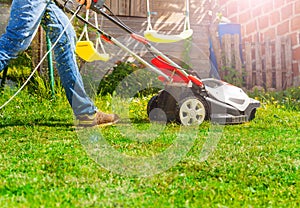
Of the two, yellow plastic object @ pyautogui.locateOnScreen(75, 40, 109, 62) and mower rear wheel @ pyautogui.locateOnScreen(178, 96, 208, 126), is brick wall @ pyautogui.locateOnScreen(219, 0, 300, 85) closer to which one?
mower rear wheel @ pyautogui.locateOnScreen(178, 96, 208, 126)

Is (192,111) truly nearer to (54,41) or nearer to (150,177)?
(54,41)

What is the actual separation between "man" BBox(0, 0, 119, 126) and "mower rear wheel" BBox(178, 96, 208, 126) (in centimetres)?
54

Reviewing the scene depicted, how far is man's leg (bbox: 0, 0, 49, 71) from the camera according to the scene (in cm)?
361

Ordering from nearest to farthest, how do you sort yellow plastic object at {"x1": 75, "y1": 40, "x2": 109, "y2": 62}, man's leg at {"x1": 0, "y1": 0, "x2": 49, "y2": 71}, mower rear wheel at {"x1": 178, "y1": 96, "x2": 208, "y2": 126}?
man's leg at {"x1": 0, "y1": 0, "x2": 49, "y2": 71}
yellow plastic object at {"x1": 75, "y1": 40, "x2": 109, "y2": 62}
mower rear wheel at {"x1": 178, "y1": 96, "x2": 208, "y2": 126}

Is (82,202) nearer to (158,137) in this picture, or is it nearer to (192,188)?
(192,188)

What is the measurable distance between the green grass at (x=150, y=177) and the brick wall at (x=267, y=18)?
4.46 m

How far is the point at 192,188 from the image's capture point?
241 cm

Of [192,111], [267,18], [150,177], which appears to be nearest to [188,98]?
[192,111]

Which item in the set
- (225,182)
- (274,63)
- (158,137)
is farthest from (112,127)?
(274,63)

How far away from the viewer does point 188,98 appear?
14.3ft

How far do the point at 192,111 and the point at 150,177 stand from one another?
73.7 inches

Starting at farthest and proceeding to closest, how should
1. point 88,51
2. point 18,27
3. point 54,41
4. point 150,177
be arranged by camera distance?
point 88,51 < point 54,41 < point 18,27 < point 150,177

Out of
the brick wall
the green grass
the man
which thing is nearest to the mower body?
the green grass

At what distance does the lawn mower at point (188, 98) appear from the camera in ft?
14.4
